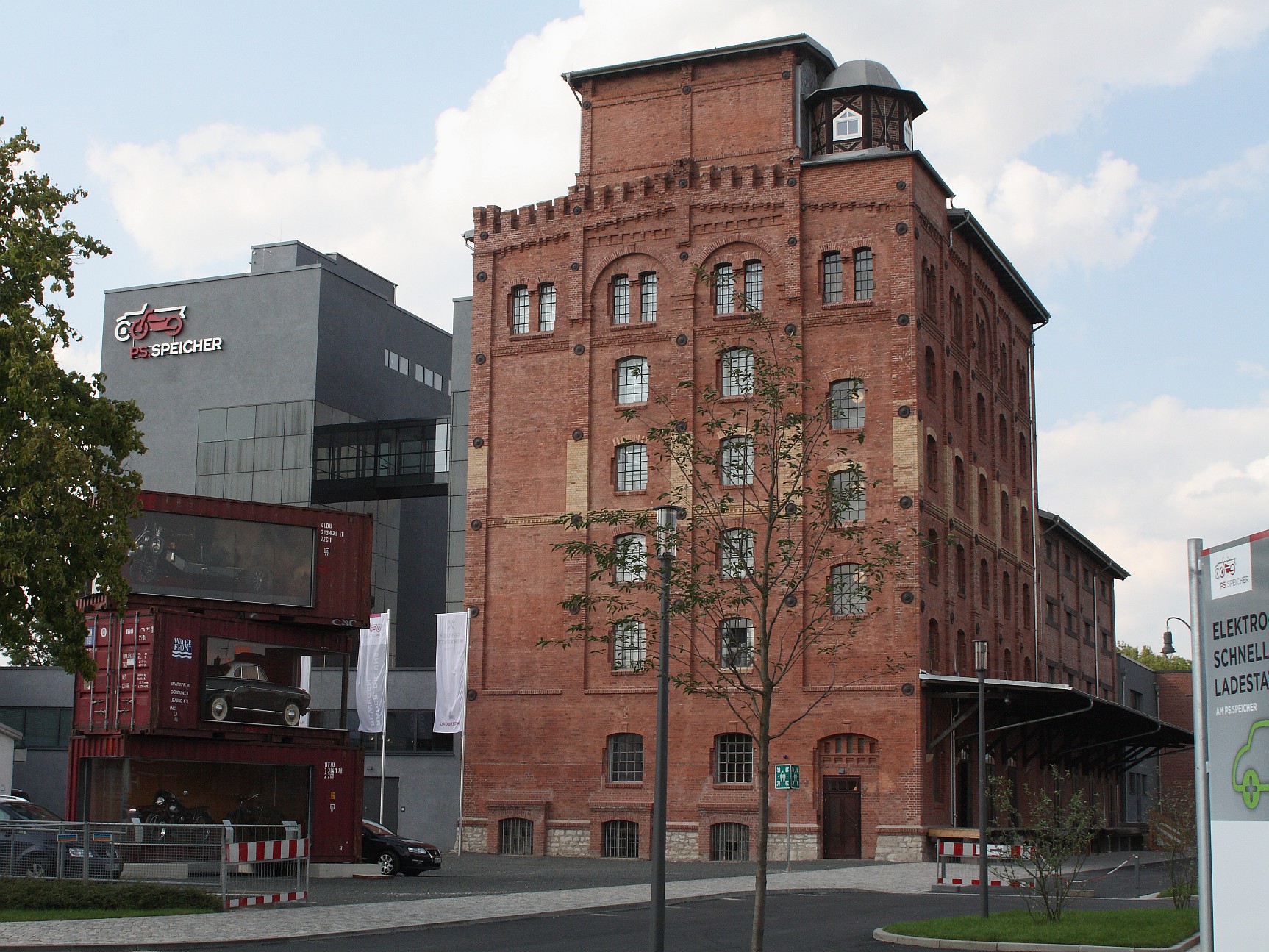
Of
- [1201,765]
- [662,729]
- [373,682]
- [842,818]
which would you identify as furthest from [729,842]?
[1201,765]

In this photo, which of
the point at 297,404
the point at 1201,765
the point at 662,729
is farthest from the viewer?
the point at 297,404

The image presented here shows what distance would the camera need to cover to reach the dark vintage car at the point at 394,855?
111ft

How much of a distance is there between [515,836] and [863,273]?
20.2m

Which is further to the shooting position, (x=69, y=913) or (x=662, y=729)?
(x=69, y=913)

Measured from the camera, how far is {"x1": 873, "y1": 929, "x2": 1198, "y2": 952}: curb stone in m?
17.0

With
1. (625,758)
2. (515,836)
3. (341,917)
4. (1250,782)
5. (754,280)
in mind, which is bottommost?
(515,836)

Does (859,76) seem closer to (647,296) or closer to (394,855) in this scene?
(647,296)

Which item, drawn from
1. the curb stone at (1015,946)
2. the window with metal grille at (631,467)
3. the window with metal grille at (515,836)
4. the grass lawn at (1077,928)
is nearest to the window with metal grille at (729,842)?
the window with metal grille at (515,836)

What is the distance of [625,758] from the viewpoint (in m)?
44.8

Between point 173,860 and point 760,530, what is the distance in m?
18.8

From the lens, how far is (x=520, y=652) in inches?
1825

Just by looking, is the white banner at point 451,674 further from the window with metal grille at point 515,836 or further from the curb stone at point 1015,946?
the curb stone at point 1015,946

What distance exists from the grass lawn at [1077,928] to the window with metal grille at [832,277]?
83.8ft

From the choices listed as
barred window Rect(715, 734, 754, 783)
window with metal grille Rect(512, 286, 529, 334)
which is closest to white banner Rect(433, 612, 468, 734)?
A: barred window Rect(715, 734, 754, 783)
